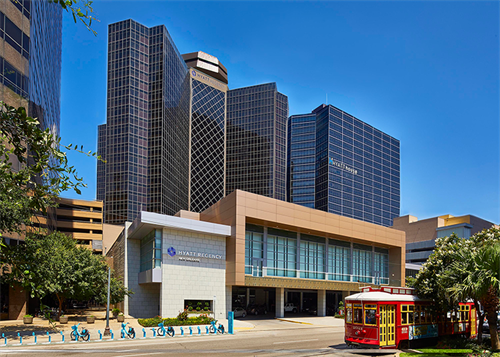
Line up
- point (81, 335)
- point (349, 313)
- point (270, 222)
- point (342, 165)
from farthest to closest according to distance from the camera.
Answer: point (342, 165)
point (270, 222)
point (81, 335)
point (349, 313)

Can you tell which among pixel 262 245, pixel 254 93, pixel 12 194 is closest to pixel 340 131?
pixel 254 93

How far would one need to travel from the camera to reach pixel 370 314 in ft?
69.8

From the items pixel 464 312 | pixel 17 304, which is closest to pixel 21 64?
pixel 17 304

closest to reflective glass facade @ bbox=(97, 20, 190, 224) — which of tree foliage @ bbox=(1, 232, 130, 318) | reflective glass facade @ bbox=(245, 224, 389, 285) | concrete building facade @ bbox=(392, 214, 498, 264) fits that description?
reflective glass facade @ bbox=(245, 224, 389, 285)

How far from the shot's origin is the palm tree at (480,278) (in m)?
19.2

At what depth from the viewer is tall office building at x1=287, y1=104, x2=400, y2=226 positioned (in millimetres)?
147875

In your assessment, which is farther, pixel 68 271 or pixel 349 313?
pixel 68 271

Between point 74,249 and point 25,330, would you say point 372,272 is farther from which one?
point 25,330

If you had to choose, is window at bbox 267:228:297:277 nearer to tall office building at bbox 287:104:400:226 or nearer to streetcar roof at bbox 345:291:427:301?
streetcar roof at bbox 345:291:427:301

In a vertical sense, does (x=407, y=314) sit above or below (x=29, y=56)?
below

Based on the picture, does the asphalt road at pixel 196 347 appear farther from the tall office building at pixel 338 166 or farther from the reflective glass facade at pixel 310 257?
the tall office building at pixel 338 166

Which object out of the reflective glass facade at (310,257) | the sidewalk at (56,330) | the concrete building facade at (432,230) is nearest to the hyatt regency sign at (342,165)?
the concrete building facade at (432,230)

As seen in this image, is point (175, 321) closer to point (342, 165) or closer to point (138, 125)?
point (138, 125)

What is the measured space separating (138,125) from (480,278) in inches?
4131
